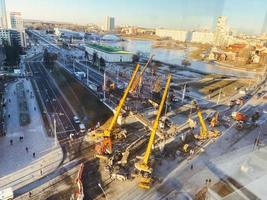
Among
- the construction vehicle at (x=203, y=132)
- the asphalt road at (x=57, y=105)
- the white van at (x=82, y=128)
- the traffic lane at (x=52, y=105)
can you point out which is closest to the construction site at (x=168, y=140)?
the construction vehicle at (x=203, y=132)

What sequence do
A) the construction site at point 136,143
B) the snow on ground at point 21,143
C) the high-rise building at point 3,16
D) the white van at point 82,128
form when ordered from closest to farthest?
the construction site at point 136,143 < the snow on ground at point 21,143 < the white van at point 82,128 < the high-rise building at point 3,16

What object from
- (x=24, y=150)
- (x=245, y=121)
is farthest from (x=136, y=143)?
(x=245, y=121)

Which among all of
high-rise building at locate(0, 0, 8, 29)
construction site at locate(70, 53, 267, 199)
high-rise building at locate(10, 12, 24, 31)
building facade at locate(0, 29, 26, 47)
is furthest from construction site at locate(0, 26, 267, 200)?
high-rise building at locate(10, 12, 24, 31)

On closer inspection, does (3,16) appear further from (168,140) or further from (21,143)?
(168,140)

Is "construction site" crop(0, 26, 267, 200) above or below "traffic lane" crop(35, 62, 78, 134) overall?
above

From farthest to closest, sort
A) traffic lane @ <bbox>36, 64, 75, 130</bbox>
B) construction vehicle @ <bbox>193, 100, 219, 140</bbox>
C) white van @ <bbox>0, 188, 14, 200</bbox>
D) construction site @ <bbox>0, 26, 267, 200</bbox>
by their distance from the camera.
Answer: traffic lane @ <bbox>36, 64, 75, 130</bbox> < construction vehicle @ <bbox>193, 100, 219, 140</bbox> < construction site @ <bbox>0, 26, 267, 200</bbox> < white van @ <bbox>0, 188, 14, 200</bbox>

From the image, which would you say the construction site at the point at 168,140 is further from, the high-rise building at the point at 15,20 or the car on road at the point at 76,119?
the high-rise building at the point at 15,20

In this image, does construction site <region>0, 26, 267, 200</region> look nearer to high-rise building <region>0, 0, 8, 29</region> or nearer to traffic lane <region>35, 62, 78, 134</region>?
traffic lane <region>35, 62, 78, 134</region>
